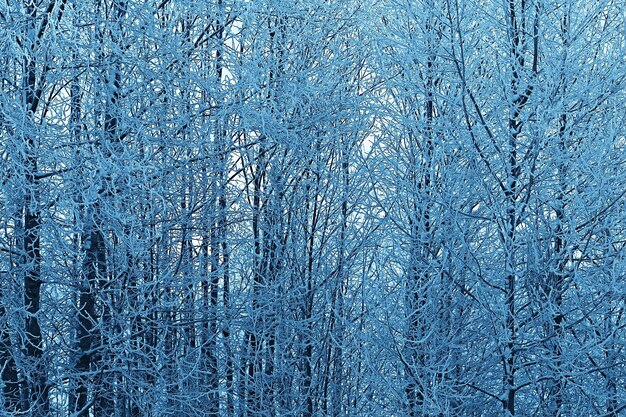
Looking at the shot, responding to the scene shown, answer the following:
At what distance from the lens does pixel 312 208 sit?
908cm

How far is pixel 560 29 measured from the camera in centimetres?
653

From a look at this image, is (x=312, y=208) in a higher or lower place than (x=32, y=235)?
higher

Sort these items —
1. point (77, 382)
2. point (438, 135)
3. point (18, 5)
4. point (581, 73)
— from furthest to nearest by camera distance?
point (438, 135), point (581, 73), point (77, 382), point (18, 5)

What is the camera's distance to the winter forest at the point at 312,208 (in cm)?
608

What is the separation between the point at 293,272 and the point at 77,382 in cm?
305

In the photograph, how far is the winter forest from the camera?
19.9ft

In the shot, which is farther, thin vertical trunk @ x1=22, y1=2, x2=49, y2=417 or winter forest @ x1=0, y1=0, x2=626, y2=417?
winter forest @ x1=0, y1=0, x2=626, y2=417

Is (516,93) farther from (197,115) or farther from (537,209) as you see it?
(197,115)

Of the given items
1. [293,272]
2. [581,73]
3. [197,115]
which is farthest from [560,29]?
[293,272]

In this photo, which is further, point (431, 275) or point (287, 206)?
point (287, 206)

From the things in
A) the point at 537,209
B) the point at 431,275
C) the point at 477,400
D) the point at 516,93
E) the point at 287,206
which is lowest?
the point at 477,400

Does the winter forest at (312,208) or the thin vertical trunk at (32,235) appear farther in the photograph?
the winter forest at (312,208)

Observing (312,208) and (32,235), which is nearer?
(32,235)

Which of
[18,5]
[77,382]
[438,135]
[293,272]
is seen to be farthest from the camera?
[293,272]
